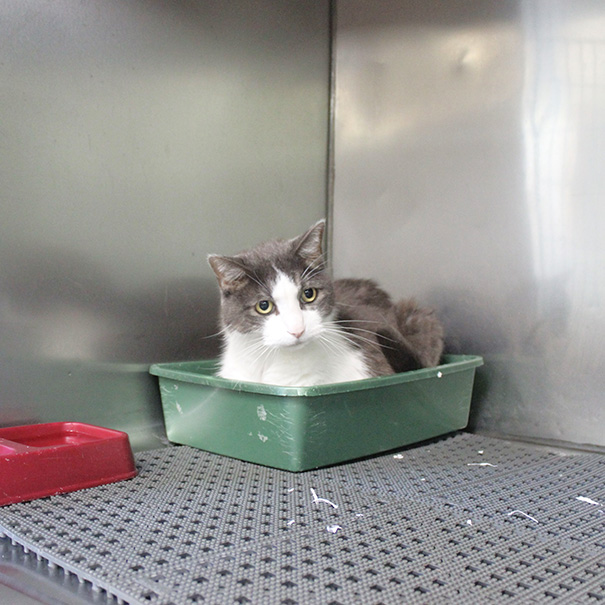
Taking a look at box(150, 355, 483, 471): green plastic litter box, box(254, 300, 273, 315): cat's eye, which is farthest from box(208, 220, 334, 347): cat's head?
box(150, 355, 483, 471): green plastic litter box

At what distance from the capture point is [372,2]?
76.9 inches

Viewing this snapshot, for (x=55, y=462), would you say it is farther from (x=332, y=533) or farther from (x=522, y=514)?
(x=522, y=514)

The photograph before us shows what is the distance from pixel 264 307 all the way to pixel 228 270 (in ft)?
0.38

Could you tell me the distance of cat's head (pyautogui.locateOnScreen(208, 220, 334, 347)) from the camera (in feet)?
4.34

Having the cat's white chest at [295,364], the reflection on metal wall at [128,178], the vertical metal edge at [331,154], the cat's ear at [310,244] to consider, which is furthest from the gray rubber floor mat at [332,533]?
the vertical metal edge at [331,154]

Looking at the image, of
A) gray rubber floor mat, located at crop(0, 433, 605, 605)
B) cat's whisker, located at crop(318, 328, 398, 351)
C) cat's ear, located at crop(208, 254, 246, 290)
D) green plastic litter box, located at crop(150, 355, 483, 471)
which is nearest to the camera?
gray rubber floor mat, located at crop(0, 433, 605, 605)

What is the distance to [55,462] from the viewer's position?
110 cm

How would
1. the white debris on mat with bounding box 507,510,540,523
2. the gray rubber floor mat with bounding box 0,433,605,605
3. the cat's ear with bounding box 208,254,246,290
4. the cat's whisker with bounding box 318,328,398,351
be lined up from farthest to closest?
the cat's whisker with bounding box 318,328,398,351
the cat's ear with bounding box 208,254,246,290
the white debris on mat with bounding box 507,510,540,523
the gray rubber floor mat with bounding box 0,433,605,605

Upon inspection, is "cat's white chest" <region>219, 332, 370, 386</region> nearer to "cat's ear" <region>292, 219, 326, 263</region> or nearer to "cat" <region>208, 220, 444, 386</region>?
"cat" <region>208, 220, 444, 386</region>

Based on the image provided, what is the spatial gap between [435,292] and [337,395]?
0.69 m

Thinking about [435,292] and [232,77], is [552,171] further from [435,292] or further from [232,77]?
[232,77]

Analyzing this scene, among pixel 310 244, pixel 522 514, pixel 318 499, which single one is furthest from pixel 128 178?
pixel 522 514

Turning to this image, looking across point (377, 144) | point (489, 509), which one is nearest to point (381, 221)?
point (377, 144)

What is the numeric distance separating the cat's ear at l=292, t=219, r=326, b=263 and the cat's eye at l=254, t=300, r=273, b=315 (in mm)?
144
